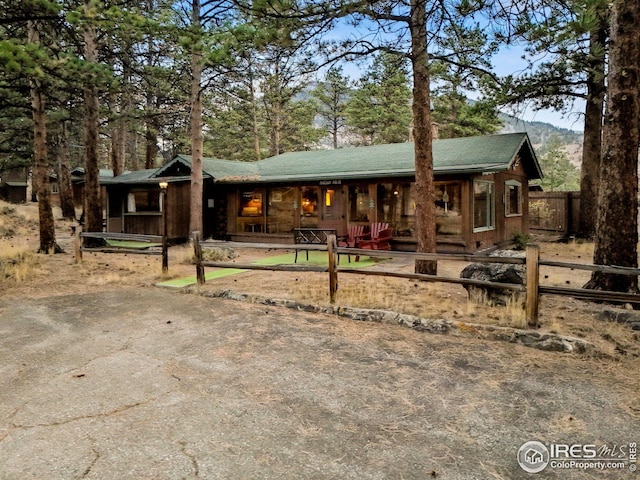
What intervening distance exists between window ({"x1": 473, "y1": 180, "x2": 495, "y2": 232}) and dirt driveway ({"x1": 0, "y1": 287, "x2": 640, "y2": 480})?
29.2ft

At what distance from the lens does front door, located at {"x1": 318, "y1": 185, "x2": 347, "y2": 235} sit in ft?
48.1

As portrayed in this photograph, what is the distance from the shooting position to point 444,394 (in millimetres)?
3549

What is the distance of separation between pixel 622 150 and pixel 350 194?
9.31 metres

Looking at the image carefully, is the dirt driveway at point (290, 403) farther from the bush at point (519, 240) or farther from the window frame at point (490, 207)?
the bush at point (519, 240)

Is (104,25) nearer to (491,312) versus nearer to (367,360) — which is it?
(367,360)

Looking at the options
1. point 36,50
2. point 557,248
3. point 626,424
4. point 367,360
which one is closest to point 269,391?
point 367,360

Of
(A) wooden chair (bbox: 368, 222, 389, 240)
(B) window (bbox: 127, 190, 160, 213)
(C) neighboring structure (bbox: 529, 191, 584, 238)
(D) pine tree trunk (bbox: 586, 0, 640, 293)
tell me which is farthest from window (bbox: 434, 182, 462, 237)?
(B) window (bbox: 127, 190, 160, 213)

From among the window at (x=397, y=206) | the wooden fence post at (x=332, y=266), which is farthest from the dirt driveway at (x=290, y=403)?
the window at (x=397, y=206)

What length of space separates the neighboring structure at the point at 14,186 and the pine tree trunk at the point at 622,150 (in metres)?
39.4

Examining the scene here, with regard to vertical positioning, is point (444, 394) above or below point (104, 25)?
→ below

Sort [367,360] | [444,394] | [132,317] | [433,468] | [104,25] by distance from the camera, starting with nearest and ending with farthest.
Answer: [433,468] → [444,394] → [367,360] → [132,317] → [104,25]

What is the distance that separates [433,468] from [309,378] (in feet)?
5.20

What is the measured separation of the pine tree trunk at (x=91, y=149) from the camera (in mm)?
12836

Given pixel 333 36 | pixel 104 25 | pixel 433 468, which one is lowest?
pixel 433 468
